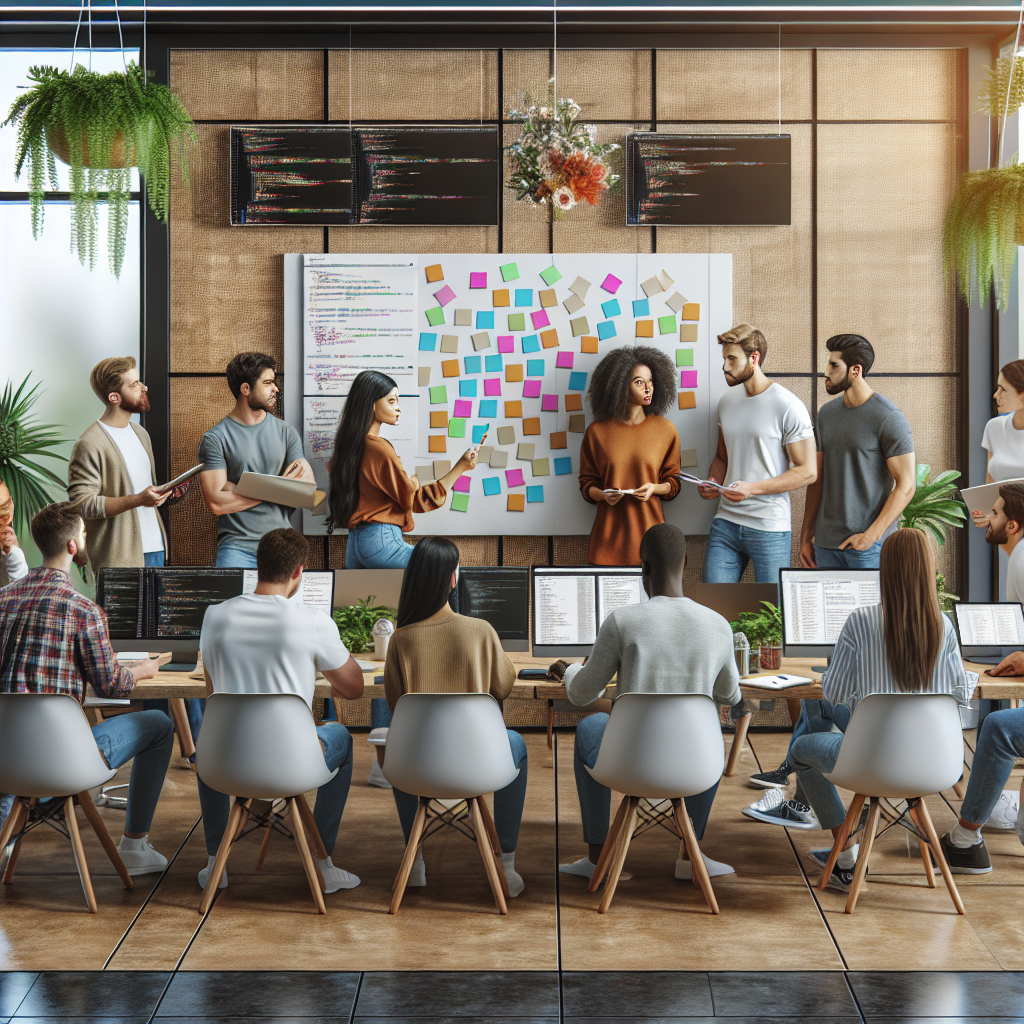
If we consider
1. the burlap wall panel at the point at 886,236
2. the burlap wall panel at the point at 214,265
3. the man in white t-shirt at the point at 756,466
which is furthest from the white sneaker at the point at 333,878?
the burlap wall panel at the point at 886,236

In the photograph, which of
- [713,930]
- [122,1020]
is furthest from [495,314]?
[122,1020]

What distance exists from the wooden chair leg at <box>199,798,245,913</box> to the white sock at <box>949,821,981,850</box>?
2656 millimetres

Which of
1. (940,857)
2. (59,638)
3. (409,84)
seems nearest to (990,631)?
(940,857)

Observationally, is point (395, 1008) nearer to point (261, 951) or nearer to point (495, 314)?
point (261, 951)

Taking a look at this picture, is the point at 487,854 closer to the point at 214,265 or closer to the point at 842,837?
the point at 842,837

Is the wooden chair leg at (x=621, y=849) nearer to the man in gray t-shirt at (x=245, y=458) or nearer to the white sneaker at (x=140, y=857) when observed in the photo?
the white sneaker at (x=140, y=857)

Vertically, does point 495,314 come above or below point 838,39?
below

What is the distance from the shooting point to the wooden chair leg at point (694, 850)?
350 cm

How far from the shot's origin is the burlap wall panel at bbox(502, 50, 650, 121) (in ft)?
19.8

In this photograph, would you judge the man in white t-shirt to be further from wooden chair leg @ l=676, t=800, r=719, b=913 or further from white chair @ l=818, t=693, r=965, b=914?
wooden chair leg @ l=676, t=800, r=719, b=913

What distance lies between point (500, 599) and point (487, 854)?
115cm

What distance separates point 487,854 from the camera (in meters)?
3.53

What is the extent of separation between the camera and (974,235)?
206 inches

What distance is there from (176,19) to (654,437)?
142 inches
